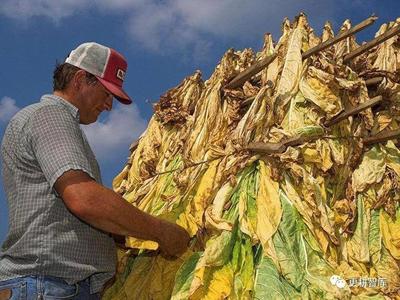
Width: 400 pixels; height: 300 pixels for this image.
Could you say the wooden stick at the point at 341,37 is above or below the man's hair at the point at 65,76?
above

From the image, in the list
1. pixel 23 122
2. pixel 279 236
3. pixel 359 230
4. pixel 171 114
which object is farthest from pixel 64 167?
pixel 171 114

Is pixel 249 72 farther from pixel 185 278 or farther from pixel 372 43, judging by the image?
pixel 185 278

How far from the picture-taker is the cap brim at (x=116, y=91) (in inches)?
148

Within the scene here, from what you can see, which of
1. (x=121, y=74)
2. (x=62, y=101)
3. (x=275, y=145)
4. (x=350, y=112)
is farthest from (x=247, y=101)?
(x=62, y=101)

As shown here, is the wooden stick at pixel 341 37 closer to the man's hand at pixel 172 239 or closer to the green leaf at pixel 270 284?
the green leaf at pixel 270 284

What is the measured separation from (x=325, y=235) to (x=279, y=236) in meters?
0.44

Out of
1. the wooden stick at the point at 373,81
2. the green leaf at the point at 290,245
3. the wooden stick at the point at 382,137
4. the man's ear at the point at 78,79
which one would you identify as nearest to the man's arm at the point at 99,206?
the man's ear at the point at 78,79

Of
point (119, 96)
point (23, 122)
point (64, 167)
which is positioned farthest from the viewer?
point (119, 96)

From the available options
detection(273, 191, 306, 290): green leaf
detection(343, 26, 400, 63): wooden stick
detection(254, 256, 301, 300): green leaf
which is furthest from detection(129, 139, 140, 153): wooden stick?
detection(254, 256, 301, 300): green leaf

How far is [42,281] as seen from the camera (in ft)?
11.3

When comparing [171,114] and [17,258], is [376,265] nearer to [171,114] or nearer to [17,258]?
[171,114]

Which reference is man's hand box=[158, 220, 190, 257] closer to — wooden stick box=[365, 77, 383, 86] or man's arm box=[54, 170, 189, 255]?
man's arm box=[54, 170, 189, 255]

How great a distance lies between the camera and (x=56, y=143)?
335 centimetres

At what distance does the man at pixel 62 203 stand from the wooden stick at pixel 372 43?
9.68ft
